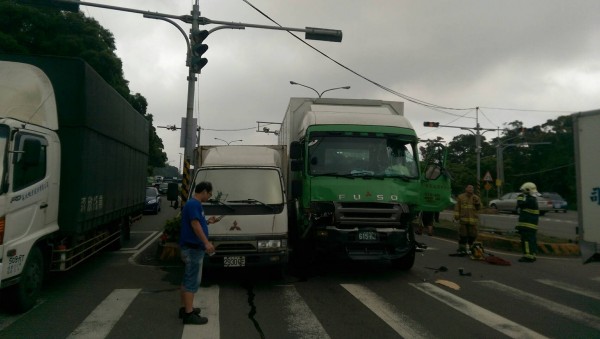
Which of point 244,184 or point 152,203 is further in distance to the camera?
point 152,203

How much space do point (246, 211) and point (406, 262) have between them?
3721mm

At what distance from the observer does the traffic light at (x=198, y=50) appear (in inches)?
485

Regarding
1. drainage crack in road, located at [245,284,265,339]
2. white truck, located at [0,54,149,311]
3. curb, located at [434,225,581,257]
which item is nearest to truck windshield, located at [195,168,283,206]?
drainage crack in road, located at [245,284,265,339]

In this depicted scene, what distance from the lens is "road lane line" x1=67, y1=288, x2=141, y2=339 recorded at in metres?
5.64

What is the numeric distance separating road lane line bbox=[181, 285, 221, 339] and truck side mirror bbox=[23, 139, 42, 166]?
2.95m

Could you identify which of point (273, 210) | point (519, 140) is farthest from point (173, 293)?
point (519, 140)

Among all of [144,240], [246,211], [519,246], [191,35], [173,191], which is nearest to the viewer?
[246,211]

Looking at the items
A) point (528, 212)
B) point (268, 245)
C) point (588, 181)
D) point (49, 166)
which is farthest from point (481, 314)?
point (49, 166)

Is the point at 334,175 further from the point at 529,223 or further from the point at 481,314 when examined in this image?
the point at 529,223

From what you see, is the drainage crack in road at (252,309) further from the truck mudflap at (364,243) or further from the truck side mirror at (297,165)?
the truck side mirror at (297,165)

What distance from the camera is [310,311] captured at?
6758mm

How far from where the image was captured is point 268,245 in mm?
8273

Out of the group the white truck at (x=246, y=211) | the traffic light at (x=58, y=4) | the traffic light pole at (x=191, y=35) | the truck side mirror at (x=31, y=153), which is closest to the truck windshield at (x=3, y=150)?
the truck side mirror at (x=31, y=153)

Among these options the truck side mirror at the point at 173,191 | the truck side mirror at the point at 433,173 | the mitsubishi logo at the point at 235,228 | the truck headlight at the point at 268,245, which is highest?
the truck side mirror at the point at 433,173
